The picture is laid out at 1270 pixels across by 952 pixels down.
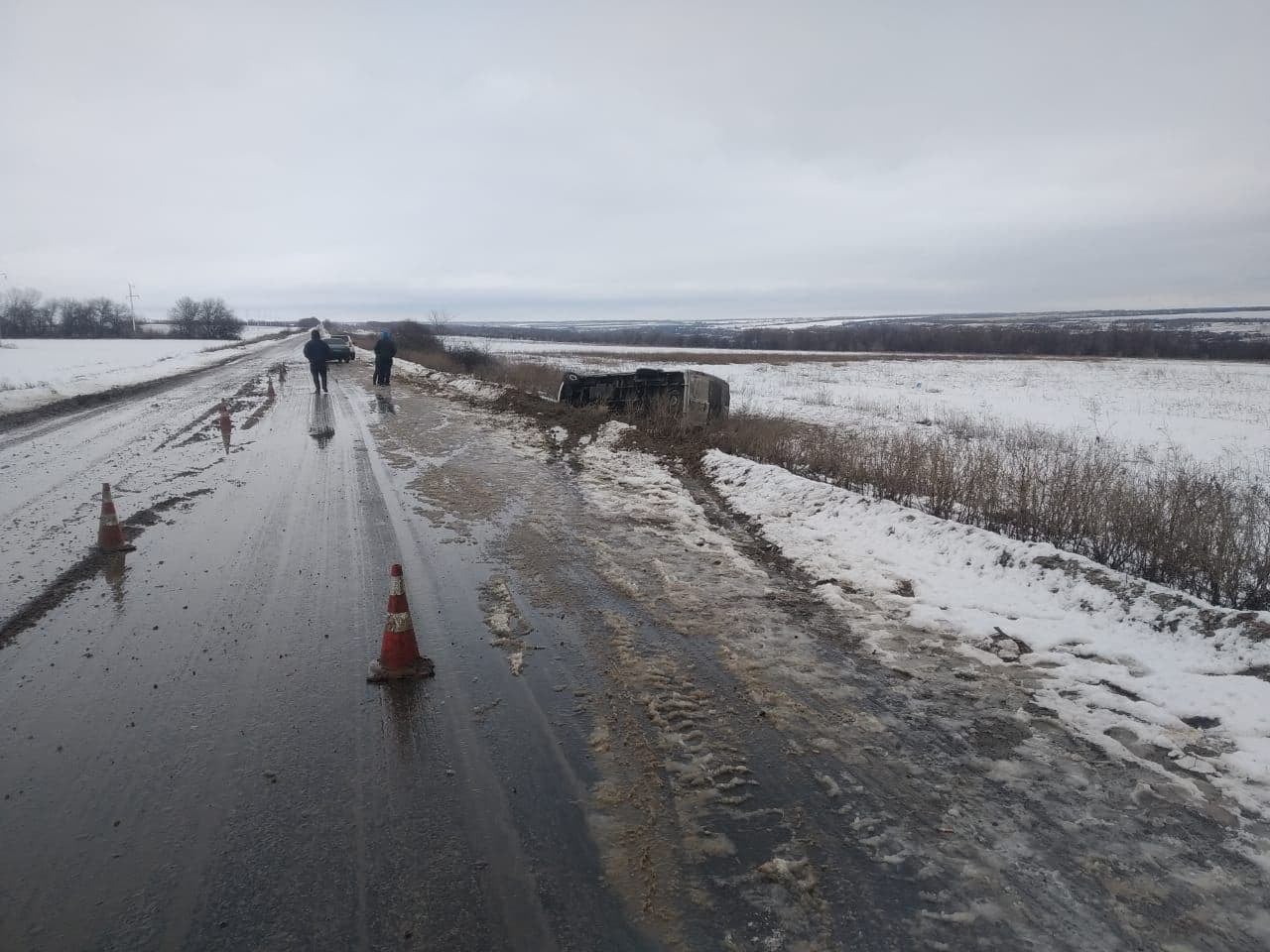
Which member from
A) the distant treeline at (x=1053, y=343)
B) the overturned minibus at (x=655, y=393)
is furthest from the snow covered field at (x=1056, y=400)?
the distant treeline at (x=1053, y=343)

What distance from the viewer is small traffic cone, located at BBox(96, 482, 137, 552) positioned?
6.87m

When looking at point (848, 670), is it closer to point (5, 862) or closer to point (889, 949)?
point (889, 949)

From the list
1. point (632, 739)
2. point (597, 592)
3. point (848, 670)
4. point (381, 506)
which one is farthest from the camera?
point (381, 506)

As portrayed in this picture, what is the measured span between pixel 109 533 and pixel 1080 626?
8889 mm

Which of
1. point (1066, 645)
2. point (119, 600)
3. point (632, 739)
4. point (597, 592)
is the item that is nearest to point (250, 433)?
point (119, 600)

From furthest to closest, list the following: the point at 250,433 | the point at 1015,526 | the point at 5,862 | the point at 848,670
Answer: the point at 250,433, the point at 1015,526, the point at 848,670, the point at 5,862

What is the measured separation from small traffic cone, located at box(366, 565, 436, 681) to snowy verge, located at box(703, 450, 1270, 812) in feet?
11.6

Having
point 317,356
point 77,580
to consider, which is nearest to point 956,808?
point 77,580

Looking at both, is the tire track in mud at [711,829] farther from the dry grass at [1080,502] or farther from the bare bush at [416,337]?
the bare bush at [416,337]

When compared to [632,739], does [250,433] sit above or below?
above

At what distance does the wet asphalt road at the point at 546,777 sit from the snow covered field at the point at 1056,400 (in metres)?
11.5

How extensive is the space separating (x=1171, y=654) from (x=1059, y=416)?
24.0 m

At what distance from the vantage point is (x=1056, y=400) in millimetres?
Answer: 31188

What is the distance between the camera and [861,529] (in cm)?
793
